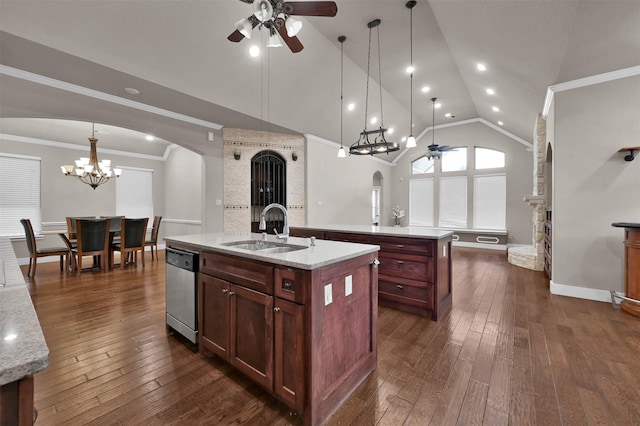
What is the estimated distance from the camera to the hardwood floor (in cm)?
166

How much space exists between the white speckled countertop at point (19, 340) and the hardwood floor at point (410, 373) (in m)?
1.19

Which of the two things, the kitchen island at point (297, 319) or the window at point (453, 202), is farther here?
the window at point (453, 202)

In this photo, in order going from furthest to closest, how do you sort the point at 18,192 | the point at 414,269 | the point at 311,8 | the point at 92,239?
the point at 18,192 < the point at 92,239 < the point at 414,269 < the point at 311,8

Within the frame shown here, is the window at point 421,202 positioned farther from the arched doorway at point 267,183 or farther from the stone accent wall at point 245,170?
the arched doorway at point 267,183


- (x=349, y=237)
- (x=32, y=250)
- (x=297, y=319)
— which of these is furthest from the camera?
(x=32, y=250)

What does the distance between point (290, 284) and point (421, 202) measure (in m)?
8.54

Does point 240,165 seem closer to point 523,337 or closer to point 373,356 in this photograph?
point 373,356

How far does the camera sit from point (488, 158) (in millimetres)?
8133

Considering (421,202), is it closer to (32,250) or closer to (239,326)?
(239,326)

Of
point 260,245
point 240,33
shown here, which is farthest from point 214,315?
point 240,33

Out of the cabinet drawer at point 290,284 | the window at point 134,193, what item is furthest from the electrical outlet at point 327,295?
the window at point 134,193

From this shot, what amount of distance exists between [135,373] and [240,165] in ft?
13.8

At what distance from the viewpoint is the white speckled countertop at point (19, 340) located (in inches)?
22.2

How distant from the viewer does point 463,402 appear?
176 cm
